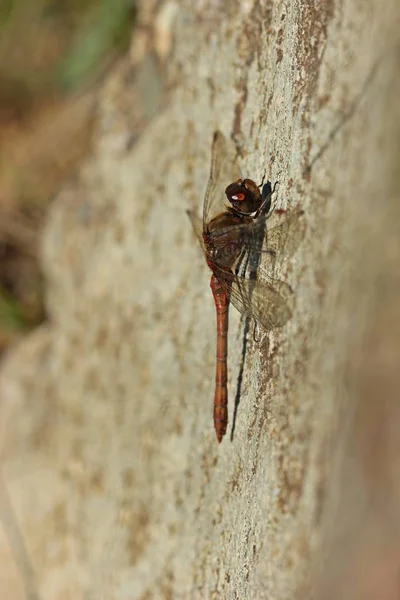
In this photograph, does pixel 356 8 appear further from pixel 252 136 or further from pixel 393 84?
pixel 252 136

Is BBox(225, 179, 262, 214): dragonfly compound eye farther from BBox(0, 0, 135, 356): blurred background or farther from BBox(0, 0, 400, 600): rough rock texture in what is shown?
BBox(0, 0, 135, 356): blurred background

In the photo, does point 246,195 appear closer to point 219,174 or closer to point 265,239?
point 265,239

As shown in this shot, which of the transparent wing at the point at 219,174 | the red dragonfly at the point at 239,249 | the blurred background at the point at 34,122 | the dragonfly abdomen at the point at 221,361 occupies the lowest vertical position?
the dragonfly abdomen at the point at 221,361

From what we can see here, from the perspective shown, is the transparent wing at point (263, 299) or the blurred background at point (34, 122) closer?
the transparent wing at point (263, 299)

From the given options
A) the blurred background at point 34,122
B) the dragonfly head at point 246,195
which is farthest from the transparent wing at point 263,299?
the blurred background at point 34,122

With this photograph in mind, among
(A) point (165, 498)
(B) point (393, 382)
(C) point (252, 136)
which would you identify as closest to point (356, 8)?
(C) point (252, 136)

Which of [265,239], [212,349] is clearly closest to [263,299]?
[265,239]

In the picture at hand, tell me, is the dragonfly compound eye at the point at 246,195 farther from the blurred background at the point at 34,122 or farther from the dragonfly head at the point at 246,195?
the blurred background at the point at 34,122
